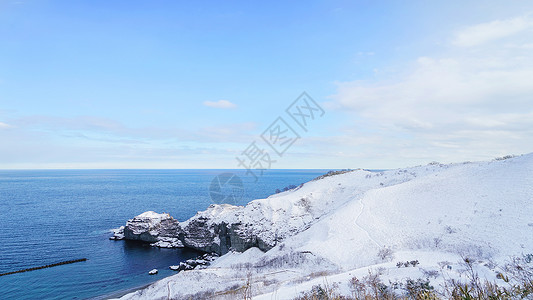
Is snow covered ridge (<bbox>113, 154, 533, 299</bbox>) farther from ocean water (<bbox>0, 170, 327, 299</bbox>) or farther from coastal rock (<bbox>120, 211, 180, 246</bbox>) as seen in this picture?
coastal rock (<bbox>120, 211, 180, 246</bbox>)

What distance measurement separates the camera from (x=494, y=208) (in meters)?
18.8

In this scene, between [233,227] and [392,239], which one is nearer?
[392,239]

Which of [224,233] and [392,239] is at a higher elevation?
[392,239]

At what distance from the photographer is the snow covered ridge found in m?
13.6

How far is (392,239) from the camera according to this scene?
1980 cm

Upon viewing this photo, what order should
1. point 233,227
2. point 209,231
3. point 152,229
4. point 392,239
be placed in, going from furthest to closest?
point 152,229
point 209,231
point 233,227
point 392,239

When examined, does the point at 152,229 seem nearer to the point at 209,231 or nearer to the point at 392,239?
the point at 209,231

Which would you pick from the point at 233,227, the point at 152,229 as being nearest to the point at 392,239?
the point at 233,227

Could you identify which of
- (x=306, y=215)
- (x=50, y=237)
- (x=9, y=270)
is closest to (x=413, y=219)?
(x=306, y=215)

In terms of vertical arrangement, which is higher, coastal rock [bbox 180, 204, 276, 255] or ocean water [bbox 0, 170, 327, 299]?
coastal rock [bbox 180, 204, 276, 255]

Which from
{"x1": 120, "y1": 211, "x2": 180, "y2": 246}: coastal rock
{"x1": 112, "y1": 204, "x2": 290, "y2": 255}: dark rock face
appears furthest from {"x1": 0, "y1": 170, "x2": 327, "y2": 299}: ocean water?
{"x1": 112, "y1": 204, "x2": 290, "y2": 255}: dark rock face

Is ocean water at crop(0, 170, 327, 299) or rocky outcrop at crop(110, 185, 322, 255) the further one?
rocky outcrop at crop(110, 185, 322, 255)

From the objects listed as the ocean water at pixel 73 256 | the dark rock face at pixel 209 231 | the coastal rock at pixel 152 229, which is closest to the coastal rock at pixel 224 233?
the dark rock face at pixel 209 231

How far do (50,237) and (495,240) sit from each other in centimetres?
5680
